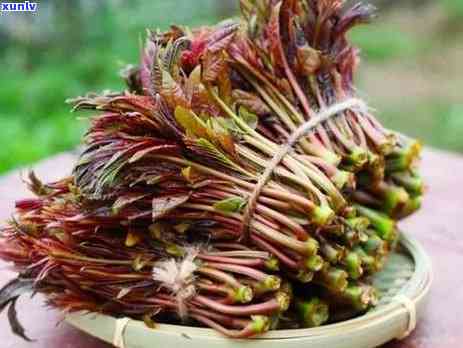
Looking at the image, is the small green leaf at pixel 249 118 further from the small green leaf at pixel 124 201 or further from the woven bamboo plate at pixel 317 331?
the woven bamboo plate at pixel 317 331

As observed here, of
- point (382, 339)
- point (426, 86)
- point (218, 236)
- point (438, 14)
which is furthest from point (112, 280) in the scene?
point (438, 14)

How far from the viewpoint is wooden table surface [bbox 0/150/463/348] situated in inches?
54.6

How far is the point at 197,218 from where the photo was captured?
127cm

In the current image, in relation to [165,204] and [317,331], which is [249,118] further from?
[317,331]

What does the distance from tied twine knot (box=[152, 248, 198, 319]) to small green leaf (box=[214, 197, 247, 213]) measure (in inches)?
3.4

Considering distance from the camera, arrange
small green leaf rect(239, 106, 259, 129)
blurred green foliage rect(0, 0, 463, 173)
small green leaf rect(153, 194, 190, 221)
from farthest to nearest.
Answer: blurred green foliage rect(0, 0, 463, 173)
small green leaf rect(239, 106, 259, 129)
small green leaf rect(153, 194, 190, 221)

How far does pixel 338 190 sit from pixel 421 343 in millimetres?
306

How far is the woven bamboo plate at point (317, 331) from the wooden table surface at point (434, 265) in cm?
5

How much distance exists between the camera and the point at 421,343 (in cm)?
139

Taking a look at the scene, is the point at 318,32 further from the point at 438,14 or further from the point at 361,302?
the point at 438,14

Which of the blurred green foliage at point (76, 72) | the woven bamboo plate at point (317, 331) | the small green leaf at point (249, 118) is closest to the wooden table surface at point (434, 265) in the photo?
the woven bamboo plate at point (317, 331)

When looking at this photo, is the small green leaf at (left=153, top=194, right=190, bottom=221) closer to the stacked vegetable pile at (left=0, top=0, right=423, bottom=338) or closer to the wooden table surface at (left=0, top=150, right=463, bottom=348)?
the stacked vegetable pile at (left=0, top=0, right=423, bottom=338)

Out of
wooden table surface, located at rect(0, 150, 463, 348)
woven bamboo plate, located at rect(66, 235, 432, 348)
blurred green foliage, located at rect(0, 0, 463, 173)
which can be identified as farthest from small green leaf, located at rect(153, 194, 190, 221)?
blurred green foliage, located at rect(0, 0, 463, 173)

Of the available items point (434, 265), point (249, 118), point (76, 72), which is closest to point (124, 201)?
point (249, 118)
